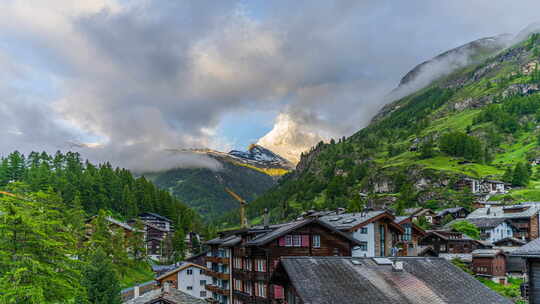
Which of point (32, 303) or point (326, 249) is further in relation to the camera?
point (326, 249)

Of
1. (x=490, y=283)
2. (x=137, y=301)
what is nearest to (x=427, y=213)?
(x=490, y=283)

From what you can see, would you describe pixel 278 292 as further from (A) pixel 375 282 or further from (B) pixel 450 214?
(B) pixel 450 214

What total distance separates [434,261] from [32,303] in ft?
93.0

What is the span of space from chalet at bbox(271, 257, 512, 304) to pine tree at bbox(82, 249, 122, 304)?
31.1 meters

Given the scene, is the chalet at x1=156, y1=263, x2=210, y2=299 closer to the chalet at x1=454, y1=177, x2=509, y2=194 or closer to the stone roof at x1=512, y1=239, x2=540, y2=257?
the stone roof at x1=512, y1=239, x2=540, y2=257

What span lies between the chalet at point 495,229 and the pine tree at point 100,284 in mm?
96063

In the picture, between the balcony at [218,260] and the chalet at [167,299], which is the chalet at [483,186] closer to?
the balcony at [218,260]

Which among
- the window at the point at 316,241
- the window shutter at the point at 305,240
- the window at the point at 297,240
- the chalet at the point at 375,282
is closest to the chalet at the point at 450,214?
the window at the point at 316,241

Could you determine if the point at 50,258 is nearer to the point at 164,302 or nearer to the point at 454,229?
the point at 164,302

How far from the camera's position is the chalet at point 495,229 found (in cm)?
11825

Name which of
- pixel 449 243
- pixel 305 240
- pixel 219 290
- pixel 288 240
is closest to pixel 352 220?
pixel 305 240

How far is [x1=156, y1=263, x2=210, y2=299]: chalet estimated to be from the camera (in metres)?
89.1

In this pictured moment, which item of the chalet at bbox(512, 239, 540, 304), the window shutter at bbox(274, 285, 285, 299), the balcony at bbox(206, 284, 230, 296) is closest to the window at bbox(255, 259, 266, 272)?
the window shutter at bbox(274, 285, 285, 299)

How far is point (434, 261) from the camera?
3375 cm
